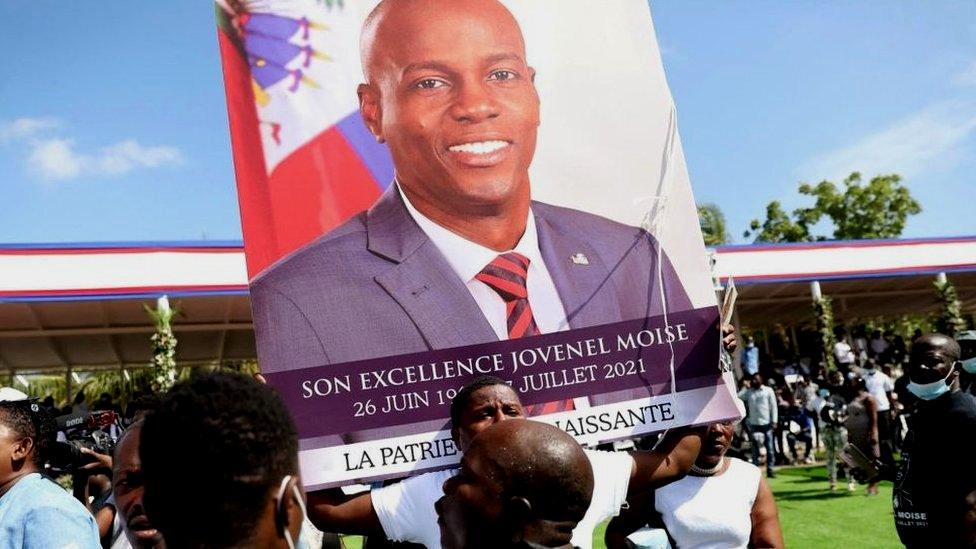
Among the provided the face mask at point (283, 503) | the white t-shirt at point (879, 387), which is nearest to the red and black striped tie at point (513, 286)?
the face mask at point (283, 503)

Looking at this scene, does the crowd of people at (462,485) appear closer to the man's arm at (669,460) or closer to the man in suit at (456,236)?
the man's arm at (669,460)

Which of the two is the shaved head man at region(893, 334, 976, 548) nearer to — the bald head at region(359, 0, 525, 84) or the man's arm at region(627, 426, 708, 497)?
the man's arm at region(627, 426, 708, 497)

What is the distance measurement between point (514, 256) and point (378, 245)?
44cm

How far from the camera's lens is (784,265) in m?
19.5

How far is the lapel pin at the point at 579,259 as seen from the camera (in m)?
2.48

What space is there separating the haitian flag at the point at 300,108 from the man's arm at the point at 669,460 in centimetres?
124

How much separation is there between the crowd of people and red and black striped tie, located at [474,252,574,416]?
4.8 inches

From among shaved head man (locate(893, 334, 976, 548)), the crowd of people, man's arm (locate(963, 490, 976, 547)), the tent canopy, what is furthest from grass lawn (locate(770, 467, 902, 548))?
man's arm (locate(963, 490, 976, 547))

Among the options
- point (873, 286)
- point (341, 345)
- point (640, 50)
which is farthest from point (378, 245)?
point (873, 286)

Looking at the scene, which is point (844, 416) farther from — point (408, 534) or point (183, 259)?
point (183, 259)

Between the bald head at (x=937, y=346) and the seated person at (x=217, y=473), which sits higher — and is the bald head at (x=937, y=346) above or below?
above

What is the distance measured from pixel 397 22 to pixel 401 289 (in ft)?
2.80

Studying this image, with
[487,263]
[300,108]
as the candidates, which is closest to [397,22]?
[300,108]

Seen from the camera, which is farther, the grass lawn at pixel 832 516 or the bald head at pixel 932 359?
the grass lawn at pixel 832 516
